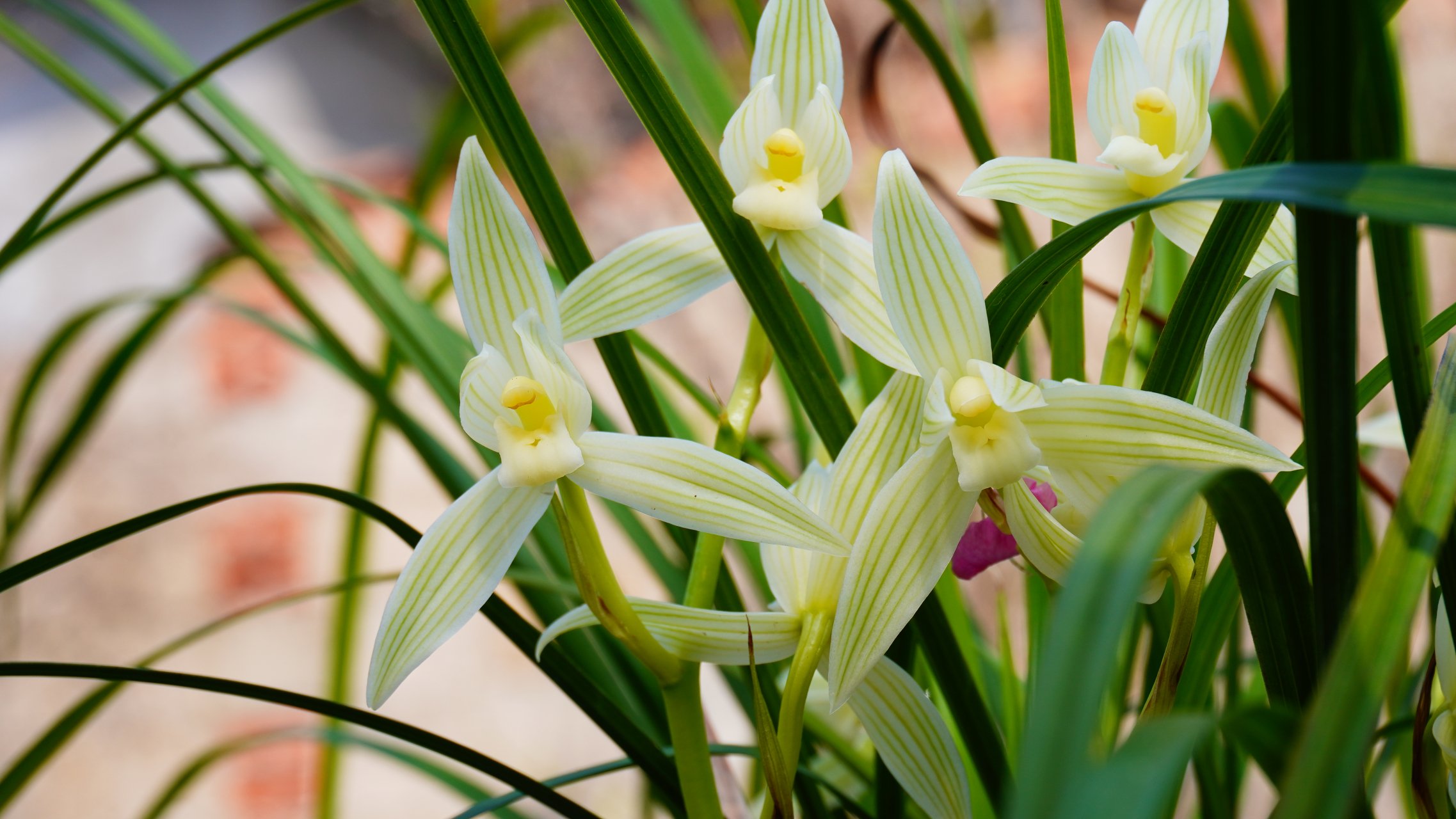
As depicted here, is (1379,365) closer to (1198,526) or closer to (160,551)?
(1198,526)

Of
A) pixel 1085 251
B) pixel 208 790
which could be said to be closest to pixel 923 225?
pixel 1085 251

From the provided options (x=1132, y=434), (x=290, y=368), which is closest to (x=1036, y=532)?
(x=1132, y=434)

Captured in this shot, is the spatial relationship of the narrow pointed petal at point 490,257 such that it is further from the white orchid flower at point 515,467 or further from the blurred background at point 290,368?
the blurred background at point 290,368

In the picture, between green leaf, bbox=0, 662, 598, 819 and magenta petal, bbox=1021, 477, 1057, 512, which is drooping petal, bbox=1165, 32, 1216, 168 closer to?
magenta petal, bbox=1021, 477, 1057, 512

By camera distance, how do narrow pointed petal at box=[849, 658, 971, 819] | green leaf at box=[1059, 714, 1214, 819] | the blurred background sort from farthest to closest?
1. the blurred background
2. narrow pointed petal at box=[849, 658, 971, 819]
3. green leaf at box=[1059, 714, 1214, 819]

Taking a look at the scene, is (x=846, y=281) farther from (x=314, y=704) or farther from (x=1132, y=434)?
(x=314, y=704)

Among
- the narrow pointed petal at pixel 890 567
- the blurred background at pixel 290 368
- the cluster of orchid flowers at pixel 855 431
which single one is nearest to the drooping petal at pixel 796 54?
the cluster of orchid flowers at pixel 855 431

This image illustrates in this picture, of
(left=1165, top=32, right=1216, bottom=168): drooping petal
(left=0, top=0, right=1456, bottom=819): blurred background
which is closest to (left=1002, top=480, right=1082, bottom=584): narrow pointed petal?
(left=1165, top=32, right=1216, bottom=168): drooping petal
